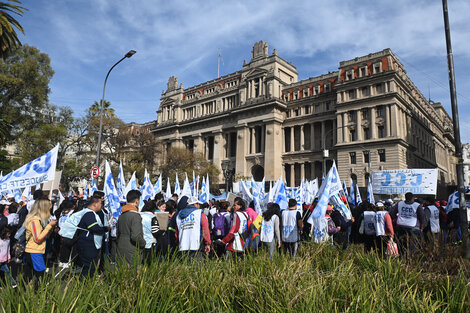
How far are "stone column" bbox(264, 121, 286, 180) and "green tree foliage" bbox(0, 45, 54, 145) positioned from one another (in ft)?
101

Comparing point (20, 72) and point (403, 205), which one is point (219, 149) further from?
point (403, 205)

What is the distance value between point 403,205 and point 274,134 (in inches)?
1629

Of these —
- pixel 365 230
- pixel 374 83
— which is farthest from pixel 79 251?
pixel 374 83

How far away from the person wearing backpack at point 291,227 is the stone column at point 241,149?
1721 inches

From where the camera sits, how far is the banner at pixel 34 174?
8938 millimetres

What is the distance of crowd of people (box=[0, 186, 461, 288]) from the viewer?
5902 millimetres

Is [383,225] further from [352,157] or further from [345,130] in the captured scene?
[345,130]

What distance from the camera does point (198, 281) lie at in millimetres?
4250

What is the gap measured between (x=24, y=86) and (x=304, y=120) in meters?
37.6

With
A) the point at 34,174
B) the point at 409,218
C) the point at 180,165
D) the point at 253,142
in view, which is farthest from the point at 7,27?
the point at 253,142

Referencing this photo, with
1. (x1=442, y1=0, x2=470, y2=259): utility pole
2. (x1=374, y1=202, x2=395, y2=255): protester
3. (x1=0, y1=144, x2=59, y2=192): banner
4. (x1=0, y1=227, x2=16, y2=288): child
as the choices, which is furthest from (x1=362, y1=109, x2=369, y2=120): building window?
→ (x1=0, y1=227, x2=16, y2=288): child

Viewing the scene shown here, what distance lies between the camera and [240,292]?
13.4 feet

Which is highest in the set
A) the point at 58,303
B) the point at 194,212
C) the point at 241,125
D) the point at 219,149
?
the point at 241,125

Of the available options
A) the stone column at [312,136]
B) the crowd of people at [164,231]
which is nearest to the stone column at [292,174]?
the stone column at [312,136]
